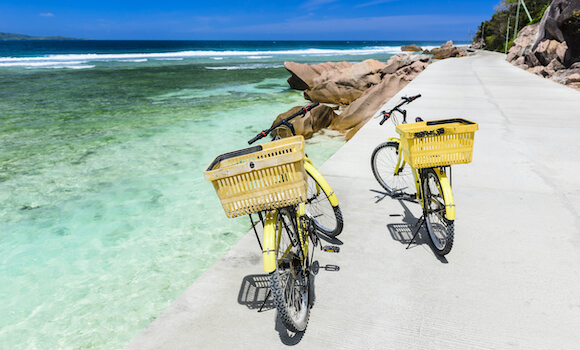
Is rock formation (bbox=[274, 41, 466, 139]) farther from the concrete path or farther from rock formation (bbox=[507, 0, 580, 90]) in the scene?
rock formation (bbox=[507, 0, 580, 90])

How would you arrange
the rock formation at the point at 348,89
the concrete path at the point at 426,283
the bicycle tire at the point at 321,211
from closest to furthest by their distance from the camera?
the concrete path at the point at 426,283 < the bicycle tire at the point at 321,211 < the rock formation at the point at 348,89

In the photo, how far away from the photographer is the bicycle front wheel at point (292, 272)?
2.41 m

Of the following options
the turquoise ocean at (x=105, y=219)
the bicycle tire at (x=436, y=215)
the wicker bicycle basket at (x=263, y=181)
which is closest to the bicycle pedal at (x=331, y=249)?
the bicycle tire at (x=436, y=215)

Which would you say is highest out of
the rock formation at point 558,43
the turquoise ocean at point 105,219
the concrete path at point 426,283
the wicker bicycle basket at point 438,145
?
the rock formation at point 558,43

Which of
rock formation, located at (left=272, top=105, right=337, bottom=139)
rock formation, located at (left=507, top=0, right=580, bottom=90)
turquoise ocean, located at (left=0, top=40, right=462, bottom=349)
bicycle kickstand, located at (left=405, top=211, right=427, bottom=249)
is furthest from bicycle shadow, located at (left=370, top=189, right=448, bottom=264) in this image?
rock formation, located at (left=507, top=0, right=580, bottom=90)

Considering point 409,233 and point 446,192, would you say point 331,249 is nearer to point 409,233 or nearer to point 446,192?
point 409,233

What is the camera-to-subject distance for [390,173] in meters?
5.06

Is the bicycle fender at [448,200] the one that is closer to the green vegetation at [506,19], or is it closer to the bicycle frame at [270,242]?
the bicycle frame at [270,242]

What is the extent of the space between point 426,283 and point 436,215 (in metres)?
0.78

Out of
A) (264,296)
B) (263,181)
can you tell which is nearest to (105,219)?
(264,296)

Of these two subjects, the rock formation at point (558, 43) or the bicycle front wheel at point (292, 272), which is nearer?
the bicycle front wheel at point (292, 272)

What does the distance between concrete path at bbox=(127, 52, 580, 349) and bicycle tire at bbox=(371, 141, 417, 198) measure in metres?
0.19

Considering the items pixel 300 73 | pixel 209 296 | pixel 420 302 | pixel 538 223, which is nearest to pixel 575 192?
pixel 538 223

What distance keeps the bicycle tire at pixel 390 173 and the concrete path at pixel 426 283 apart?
0.62ft
